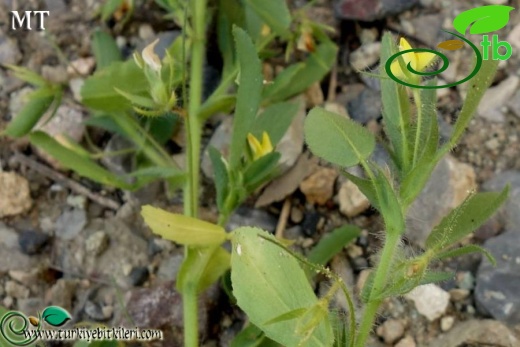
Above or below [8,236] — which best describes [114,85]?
above

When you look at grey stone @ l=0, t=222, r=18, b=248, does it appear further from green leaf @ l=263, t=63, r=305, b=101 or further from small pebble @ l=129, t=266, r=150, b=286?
green leaf @ l=263, t=63, r=305, b=101

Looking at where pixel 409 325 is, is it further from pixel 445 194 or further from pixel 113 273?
pixel 113 273

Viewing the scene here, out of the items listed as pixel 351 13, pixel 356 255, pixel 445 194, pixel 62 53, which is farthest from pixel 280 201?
pixel 62 53

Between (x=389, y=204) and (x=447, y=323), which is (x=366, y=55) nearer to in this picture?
(x=447, y=323)

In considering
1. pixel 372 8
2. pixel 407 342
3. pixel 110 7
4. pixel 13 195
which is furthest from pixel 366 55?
pixel 13 195

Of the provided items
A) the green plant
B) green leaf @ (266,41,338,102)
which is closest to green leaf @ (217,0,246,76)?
the green plant

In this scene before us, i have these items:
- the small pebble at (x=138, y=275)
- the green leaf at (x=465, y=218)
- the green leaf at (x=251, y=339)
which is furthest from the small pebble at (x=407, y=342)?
the small pebble at (x=138, y=275)
